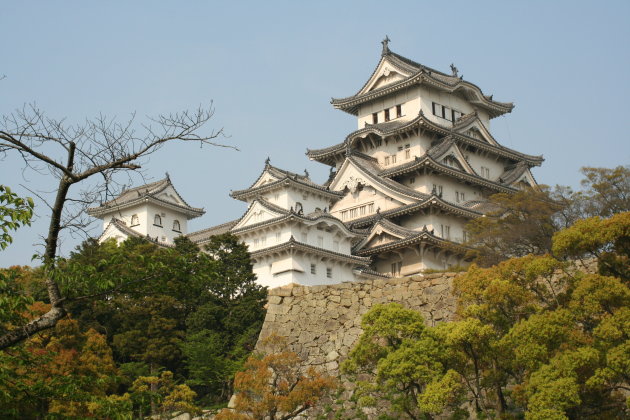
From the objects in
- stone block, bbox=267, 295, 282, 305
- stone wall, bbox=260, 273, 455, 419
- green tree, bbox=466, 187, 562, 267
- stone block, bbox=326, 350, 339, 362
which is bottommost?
stone block, bbox=326, 350, 339, 362

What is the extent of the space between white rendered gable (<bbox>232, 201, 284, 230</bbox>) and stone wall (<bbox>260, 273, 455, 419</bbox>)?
16229mm

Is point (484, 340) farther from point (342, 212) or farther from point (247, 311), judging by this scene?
point (342, 212)

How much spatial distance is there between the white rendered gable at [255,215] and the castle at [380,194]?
→ 59mm

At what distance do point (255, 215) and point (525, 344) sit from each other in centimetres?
2649

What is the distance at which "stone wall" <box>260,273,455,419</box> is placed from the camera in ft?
80.2

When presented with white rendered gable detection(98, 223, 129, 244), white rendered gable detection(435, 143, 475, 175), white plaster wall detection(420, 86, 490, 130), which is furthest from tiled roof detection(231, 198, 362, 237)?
white plaster wall detection(420, 86, 490, 130)

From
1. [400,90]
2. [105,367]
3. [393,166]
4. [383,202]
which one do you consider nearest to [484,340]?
[105,367]

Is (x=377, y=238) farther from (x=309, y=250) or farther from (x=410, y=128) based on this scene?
(x=410, y=128)

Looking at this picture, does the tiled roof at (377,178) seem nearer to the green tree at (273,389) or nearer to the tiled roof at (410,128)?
the tiled roof at (410,128)

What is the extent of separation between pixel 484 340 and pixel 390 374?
2172 millimetres

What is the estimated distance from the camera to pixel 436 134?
52125 millimetres

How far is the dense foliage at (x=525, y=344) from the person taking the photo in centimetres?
1714

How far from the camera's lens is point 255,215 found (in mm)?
43156

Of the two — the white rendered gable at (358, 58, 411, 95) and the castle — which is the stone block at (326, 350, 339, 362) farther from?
the white rendered gable at (358, 58, 411, 95)
